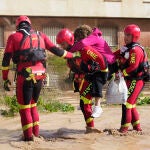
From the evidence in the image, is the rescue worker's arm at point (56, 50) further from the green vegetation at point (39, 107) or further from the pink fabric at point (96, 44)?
the green vegetation at point (39, 107)

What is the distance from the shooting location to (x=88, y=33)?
8656 millimetres

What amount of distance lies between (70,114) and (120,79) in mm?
3277

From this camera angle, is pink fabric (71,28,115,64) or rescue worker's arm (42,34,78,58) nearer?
rescue worker's arm (42,34,78,58)

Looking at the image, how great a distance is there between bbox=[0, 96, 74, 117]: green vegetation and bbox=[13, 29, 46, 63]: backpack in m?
3.62

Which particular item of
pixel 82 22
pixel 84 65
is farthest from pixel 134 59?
pixel 82 22

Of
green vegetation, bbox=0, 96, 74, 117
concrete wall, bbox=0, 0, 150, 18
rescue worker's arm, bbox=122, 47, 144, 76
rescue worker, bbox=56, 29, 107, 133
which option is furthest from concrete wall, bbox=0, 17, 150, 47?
rescue worker's arm, bbox=122, 47, 144, 76

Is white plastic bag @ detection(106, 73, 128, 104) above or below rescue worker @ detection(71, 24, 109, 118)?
below

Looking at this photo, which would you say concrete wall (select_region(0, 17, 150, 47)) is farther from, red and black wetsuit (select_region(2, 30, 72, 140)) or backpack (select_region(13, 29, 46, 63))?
backpack (select_region(13, 29, 46, 63))

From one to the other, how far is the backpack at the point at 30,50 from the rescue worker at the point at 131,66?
1.53 metres

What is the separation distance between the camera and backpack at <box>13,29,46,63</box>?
789 cm

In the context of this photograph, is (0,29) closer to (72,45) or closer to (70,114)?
(70,114)

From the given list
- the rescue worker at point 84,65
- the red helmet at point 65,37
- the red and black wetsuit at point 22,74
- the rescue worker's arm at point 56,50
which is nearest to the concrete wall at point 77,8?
the rescue worker at point 84,65

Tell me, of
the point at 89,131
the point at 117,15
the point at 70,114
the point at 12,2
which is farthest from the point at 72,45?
the point at 117,15

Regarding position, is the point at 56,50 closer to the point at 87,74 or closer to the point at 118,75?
the point at 87,74
